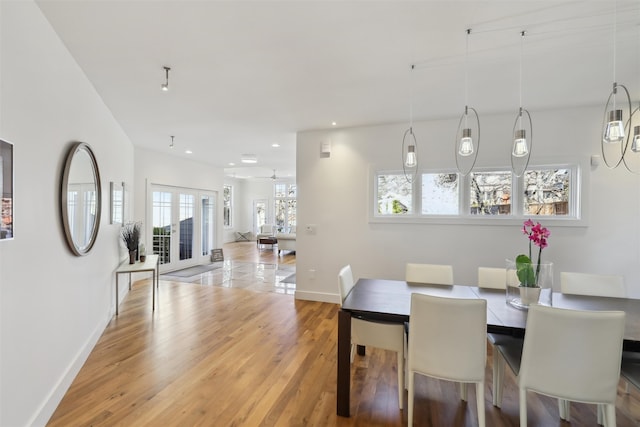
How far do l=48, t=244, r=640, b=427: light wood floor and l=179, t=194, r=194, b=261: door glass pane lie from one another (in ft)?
11.1

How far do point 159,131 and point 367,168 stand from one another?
11.2ft

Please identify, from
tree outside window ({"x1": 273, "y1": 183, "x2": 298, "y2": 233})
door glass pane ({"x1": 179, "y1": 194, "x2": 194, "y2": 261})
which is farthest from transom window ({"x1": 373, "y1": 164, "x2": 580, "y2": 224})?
tree outside window ({"x1": 273, "y1": 183, "x2": 298, "y2": 233})

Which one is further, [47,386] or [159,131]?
[159,131]

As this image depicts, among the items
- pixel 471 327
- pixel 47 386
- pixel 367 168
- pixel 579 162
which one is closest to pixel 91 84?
pixel 47 386

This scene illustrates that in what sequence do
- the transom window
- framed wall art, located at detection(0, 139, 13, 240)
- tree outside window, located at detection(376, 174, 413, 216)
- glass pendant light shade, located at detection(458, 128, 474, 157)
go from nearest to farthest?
framed wall art, located at detection(0, 139, 13, 240)
glass pendant light shade, located at detection(458, 128, 474, 157)
the transom window
tree outside window, located at detection(376, 174, 413, 216)

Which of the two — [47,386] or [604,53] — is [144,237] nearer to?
[47,386]

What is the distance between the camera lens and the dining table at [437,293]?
1.76 meters

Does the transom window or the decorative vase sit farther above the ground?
the transom window

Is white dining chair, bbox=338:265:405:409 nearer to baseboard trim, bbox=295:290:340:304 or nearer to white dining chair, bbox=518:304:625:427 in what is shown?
white dining chair, bbox=518:304:625:427

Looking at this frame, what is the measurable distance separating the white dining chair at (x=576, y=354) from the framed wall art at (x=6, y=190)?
2877 millimetres

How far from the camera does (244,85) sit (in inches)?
114

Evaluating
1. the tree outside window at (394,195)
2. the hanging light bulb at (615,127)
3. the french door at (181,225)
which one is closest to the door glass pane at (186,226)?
the french door at (181,225)

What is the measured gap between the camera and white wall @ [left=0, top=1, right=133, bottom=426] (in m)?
1.55

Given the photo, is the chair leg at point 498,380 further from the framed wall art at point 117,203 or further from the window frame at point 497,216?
the framed wall art at point 117,203
